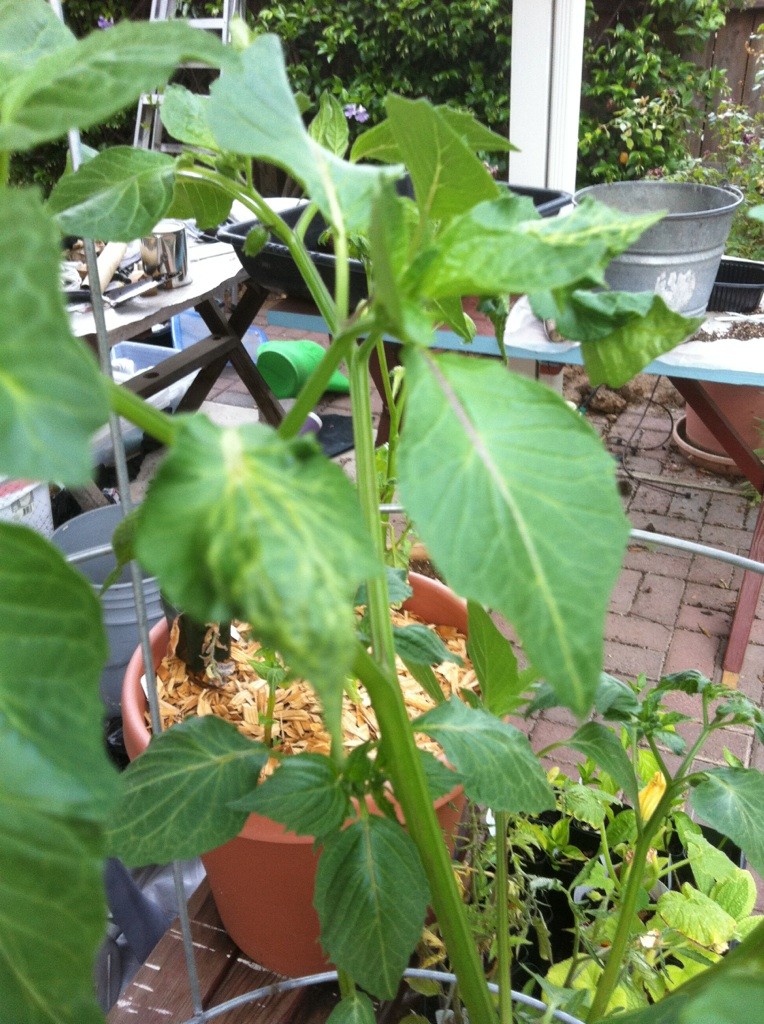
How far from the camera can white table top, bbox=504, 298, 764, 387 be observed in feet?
5.86

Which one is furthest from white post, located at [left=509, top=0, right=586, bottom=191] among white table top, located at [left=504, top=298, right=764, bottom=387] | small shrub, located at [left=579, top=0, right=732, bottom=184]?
small shrub, located at [left=579, top=0, right=732, bottom=184]

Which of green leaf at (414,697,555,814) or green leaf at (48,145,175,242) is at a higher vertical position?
green leaf at (48,145,175,242)

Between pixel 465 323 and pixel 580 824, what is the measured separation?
2.39ft

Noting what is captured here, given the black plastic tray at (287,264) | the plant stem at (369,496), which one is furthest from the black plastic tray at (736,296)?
the plant stem at (369,496)

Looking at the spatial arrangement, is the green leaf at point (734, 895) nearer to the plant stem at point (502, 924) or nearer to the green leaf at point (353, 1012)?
the plant stem at point (502, 924)

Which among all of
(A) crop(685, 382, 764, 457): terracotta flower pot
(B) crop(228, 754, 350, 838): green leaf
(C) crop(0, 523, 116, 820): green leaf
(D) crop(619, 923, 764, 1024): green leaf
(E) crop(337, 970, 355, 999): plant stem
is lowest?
(A) crop(685, 382, 764, 457): terracotta flower pot

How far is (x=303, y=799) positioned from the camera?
1.81 ft

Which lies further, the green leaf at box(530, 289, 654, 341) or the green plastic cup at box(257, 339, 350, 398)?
the green plastic cup at box(257, 339, 350, 398)

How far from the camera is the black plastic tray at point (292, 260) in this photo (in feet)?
5.21

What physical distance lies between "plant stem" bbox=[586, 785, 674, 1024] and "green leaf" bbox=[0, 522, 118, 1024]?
511 mm

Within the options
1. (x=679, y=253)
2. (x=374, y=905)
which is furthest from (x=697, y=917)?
(x=679, y=253)

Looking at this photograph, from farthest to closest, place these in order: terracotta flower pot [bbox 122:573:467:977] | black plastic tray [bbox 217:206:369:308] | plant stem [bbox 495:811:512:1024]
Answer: black plastic tray [bbox 217:206:369:308] < terracotta flower pot [bbox 122:573:467:977] < plant stem [bbox 495:811:512:1024]

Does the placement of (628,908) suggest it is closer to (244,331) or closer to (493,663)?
(493,663)

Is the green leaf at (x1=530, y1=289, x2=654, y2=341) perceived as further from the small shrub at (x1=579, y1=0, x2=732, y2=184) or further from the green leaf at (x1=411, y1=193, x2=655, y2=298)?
the small shrub at (x1=579, y1=0, x2=732, y2=184)
